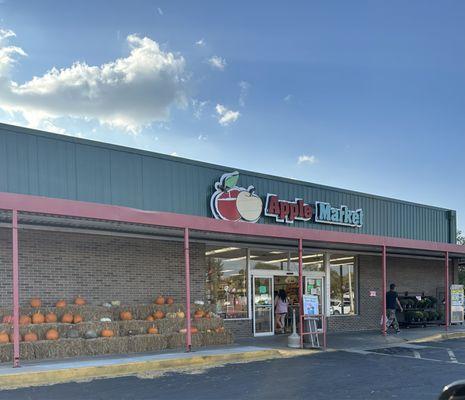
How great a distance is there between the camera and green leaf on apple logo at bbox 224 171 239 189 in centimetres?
1758

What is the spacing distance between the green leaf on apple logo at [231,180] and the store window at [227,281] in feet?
6.51

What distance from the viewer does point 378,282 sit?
22516 millimetres

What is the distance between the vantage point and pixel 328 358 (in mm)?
13031

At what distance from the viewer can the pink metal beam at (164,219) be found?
10359 millimetres

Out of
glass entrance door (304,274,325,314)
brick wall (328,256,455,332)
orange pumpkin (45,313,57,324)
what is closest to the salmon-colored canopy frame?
orange pumpkin (45,313,57,324)

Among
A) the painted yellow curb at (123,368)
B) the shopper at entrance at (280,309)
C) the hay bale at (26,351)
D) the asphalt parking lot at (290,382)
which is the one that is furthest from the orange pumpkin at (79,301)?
the shopper at entrance at (280,309)

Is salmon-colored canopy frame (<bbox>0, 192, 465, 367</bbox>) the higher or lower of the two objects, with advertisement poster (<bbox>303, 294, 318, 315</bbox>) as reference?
higher

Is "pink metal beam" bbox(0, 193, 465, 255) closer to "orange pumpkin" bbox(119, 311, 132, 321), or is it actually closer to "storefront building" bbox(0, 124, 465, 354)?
"storefront building" bbox(0, 124, 465, 354)

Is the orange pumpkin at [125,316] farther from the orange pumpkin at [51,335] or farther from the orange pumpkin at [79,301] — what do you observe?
the orange pumpkin at [51,335]

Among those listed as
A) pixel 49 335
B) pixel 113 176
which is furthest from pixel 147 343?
pixel 113 176

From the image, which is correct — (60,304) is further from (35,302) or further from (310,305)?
(310,305)

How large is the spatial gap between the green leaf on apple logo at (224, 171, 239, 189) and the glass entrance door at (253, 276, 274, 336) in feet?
10.4

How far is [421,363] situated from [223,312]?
676 centimetres

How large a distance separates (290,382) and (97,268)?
6867mm
